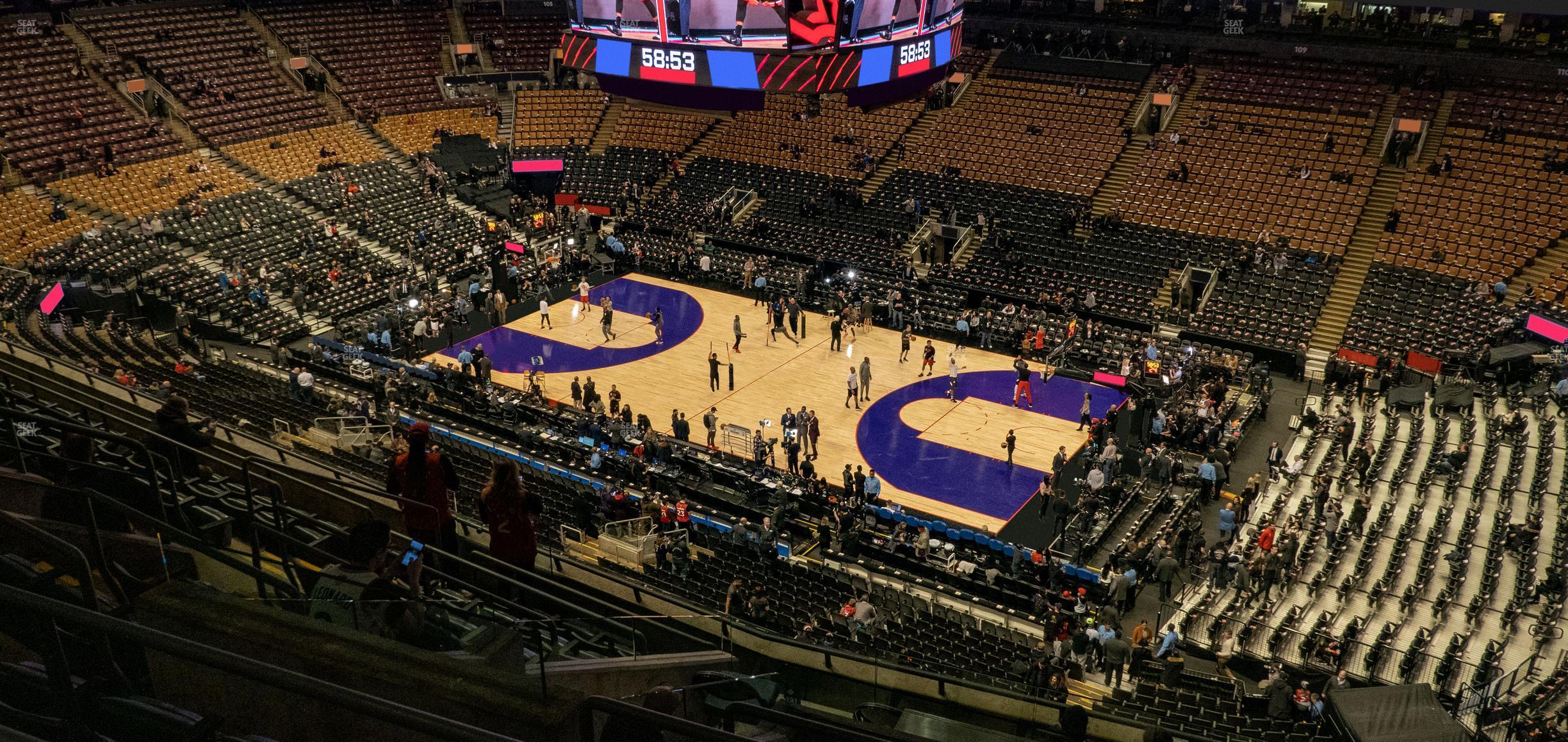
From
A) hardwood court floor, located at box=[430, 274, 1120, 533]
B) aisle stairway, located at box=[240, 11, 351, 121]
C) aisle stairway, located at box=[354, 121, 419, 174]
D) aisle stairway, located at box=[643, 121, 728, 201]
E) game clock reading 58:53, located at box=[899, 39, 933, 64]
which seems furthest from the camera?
aisle stairway, located at box=[240, 11, 351, 121]

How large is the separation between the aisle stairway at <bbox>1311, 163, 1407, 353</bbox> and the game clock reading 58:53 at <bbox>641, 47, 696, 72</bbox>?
70.3ft

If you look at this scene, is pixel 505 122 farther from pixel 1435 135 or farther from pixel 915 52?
pixel 1435 135

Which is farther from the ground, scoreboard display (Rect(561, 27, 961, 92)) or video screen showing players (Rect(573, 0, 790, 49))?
video screen showing players (Rect(573, 0, 790, 49))

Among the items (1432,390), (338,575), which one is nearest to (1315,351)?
(1432,390)

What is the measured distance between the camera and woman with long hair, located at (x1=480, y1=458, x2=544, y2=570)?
9.98m

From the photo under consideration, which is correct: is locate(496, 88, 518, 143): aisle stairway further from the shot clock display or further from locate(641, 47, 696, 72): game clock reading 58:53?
locate(641, 47, 696, 72): game clock reading 58:53

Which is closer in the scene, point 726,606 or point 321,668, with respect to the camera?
point 321,668

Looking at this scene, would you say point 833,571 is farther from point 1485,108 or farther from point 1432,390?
point 1485,108

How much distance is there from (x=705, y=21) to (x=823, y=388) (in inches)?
557

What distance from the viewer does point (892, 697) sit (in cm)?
1377

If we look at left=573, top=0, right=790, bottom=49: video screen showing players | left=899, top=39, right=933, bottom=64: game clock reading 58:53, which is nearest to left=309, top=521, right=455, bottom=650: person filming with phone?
left=573, top=0, right=790, bottom=49: video screen showing players

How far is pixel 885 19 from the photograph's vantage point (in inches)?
729

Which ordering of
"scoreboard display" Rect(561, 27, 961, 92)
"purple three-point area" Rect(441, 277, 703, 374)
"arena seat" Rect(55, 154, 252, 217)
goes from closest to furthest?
"scoreboard display" Rect(561, 27, 961, 92) → "purple three-point area" Rect(441, 277, 703, 374) → "arena seat" Rect(55, 154, 252, 217)

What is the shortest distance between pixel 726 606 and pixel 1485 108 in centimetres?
3211
